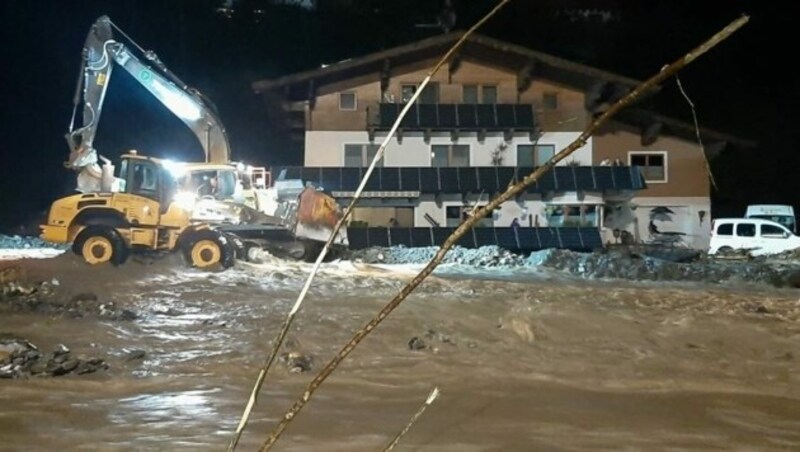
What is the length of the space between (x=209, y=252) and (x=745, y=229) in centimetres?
1890

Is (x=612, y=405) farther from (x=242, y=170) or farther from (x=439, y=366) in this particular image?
(x=242, y=170)

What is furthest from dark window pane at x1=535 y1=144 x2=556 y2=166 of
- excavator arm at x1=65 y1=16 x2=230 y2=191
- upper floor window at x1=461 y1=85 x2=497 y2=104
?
excavator arm at x1=65 y1=16 x2=230 y2=191

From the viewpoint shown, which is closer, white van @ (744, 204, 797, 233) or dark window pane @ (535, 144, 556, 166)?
white van @ (744, 204, 797, 233)

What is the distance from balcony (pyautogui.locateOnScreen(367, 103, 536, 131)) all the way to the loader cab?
14571 millimetres

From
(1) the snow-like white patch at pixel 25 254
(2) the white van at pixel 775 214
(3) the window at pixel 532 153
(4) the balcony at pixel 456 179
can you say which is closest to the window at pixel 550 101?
(3) the window at pixel 532 153

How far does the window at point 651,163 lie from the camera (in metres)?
38.0

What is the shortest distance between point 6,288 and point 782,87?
4645 centimetres

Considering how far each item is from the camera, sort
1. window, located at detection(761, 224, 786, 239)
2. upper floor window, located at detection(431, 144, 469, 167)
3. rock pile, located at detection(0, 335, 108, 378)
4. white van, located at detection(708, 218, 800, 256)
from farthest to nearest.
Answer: upper floor window, located at detection(431, 144, 469, 167), window, located at detection(761, 224, 786, 239), white van, located at detection(708, 218, 800, 256), rock pile, located at detection(0, 335, 108, 378)

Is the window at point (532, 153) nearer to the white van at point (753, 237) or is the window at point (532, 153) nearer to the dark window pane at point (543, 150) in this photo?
the dark window pane at point (543, 150)

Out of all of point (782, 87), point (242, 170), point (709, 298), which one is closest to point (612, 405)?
point (709, 298)

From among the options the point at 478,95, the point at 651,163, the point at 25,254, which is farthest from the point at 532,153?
the point at 25,254

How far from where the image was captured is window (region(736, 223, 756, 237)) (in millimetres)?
31656

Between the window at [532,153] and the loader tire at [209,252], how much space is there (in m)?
18.0

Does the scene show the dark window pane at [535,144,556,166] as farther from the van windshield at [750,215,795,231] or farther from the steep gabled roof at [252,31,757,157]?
the van windshield at [750,215,795,231]
